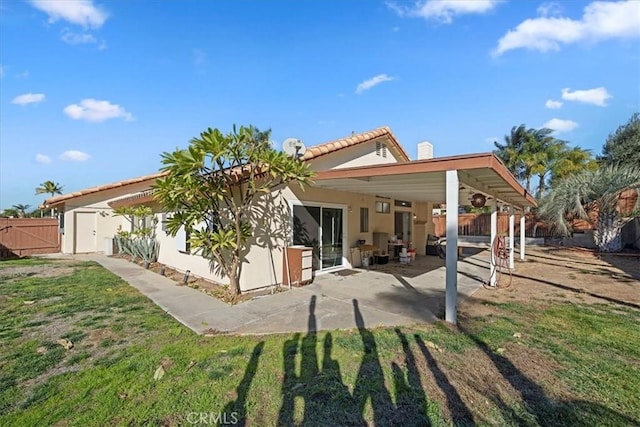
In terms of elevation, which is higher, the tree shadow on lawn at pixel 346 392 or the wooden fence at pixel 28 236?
the wooden fence at pixel 28 236

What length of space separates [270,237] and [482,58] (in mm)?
10307

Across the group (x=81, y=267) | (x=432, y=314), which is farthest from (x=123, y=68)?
(x=432, y=314)

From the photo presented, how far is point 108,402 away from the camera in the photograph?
3.12 meters

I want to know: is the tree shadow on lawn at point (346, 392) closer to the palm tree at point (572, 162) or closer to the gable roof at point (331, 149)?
the gable roof at point (331, 149)

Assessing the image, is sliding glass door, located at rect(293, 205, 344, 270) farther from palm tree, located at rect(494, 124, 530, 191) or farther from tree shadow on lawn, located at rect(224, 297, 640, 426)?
palm tree, located at rect(494, 124, 530, 191)

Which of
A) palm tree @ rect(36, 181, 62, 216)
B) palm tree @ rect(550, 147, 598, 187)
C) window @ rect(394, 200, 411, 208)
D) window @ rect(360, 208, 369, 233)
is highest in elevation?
palm tree @ rect(550, 147, 598, 187)

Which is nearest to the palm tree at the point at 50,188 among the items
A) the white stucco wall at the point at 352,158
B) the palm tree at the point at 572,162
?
the white stucco wall at the point at 352,158

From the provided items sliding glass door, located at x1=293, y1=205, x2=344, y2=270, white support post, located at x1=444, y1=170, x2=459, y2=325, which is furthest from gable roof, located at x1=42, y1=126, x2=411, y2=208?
white support post, located at x1=444, y1=170, x2=459, y2=325

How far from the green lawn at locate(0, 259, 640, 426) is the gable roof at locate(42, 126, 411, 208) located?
3.84m

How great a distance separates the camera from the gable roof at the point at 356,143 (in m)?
9.55

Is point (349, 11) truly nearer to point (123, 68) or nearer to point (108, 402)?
point (123, 68)

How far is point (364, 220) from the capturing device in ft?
38.8

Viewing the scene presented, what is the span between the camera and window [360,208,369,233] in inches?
460

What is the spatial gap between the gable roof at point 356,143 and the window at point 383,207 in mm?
2592
